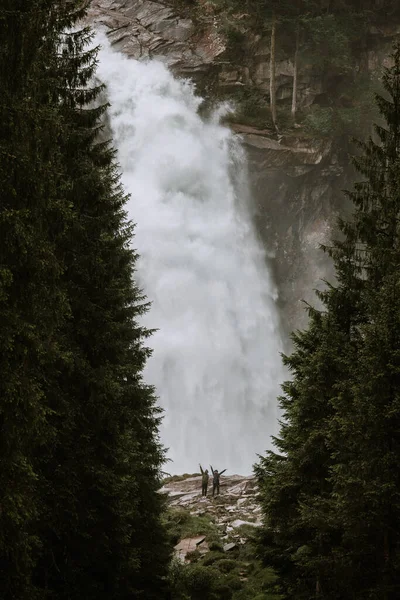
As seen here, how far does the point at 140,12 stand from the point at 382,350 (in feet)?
126

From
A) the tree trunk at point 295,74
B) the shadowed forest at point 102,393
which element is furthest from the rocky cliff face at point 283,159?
the shadowed forest at point 102,393

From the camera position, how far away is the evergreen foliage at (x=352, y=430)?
6844 mm

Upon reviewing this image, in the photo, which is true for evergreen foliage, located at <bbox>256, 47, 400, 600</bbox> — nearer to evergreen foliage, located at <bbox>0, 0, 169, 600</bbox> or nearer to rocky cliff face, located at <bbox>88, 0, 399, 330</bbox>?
evergreen foliage, located at <bbox>0, 0, 169, 600</bbox>

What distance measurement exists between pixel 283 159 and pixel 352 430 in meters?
29.5

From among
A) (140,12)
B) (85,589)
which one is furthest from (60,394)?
(140,12)

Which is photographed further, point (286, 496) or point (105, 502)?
point (286, 496)

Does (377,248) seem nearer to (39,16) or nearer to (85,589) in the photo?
(39,16)

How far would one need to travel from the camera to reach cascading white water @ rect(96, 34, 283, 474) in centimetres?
2981

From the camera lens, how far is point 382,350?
23.2 feet

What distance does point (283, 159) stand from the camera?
3466cm

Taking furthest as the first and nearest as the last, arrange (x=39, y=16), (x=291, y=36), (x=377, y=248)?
(x=291, y=36) → (x=377, y=248) → (x=39, y=16)

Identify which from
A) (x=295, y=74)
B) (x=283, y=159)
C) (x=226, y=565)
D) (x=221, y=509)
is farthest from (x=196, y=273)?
(x=226, y=565)

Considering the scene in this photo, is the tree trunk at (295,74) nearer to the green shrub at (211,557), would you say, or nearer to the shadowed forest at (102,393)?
the shadowed forest at (102,393)

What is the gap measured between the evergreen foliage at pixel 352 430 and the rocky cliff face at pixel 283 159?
23.9m
